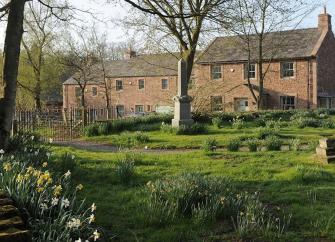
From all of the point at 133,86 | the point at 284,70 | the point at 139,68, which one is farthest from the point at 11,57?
the point at 139,68

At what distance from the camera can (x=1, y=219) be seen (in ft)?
12.5

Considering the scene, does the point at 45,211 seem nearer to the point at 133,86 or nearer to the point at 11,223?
the point at 11,223

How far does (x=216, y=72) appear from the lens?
44688 mm

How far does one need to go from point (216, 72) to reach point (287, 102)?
7.78 metres

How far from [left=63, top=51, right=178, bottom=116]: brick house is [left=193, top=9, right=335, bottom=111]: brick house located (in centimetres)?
640

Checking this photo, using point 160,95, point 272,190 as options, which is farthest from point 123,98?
point 272,190

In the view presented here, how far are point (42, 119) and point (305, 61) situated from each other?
25692mm

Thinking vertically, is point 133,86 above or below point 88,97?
above

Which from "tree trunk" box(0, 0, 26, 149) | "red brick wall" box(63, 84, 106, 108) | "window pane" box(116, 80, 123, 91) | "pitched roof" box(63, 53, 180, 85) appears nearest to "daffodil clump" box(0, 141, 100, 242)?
"tree trunk" box(0, 0, 26, 149)

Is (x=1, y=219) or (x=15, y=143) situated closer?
(x=1, y=219)

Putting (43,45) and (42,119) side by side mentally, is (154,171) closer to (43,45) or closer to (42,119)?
(42,119)

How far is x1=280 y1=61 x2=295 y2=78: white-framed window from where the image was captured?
40.3m

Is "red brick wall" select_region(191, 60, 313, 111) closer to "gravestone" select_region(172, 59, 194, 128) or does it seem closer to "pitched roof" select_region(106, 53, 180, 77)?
"pitched roof" select_region(106, 53, 180, 77)

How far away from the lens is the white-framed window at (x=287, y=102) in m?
40.3
